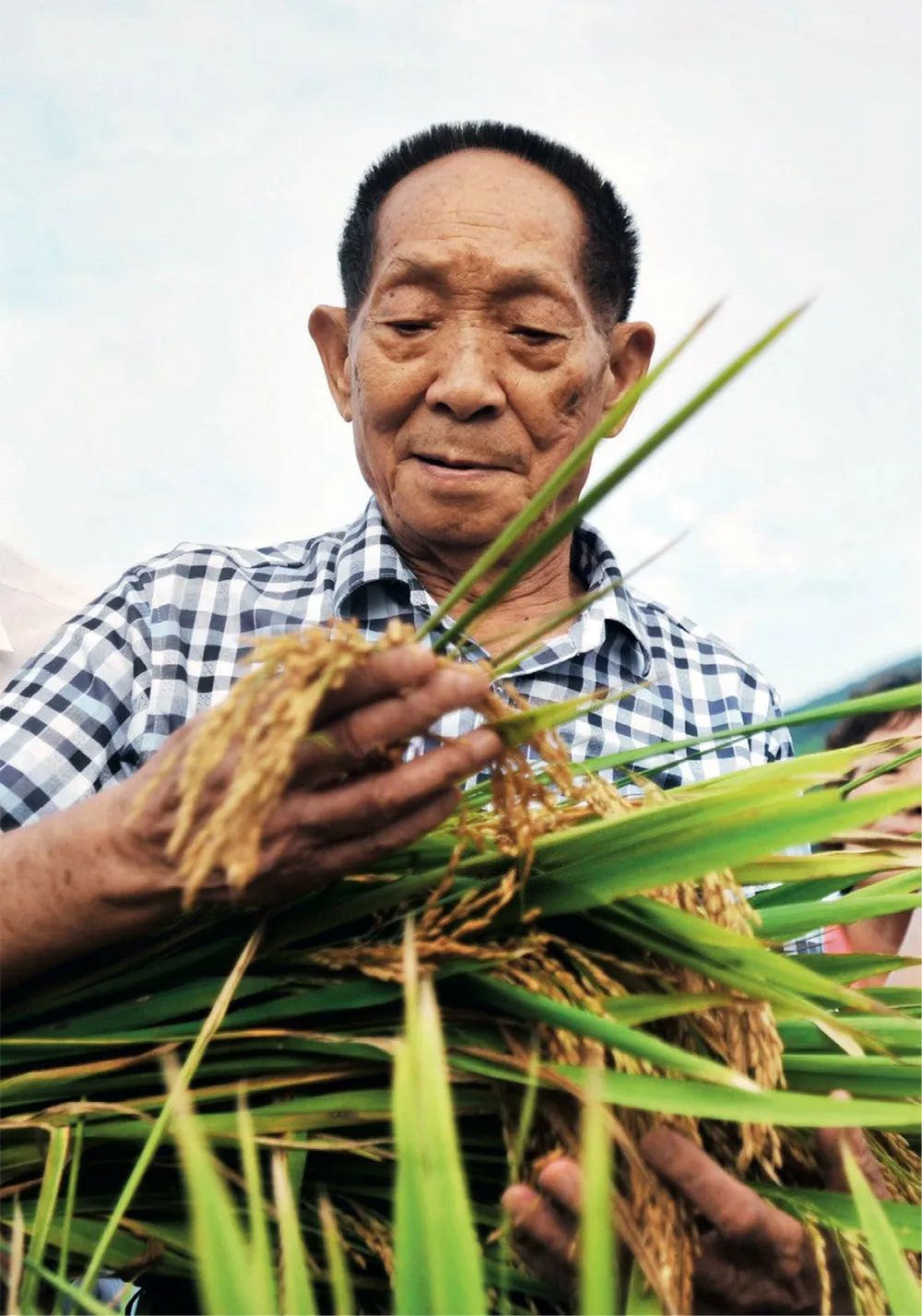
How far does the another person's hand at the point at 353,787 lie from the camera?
2.52 feet

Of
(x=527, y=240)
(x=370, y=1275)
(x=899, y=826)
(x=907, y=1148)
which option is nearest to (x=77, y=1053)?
(x=370, y=1275)

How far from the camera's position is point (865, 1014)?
1.01 metres

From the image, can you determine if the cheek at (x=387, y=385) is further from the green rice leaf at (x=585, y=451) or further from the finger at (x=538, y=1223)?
the finger at (x=538, y=1223)

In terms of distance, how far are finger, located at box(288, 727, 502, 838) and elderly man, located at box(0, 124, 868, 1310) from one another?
37.0 inches

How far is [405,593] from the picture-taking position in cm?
208

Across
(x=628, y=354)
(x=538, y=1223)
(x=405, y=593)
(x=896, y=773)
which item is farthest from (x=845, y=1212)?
(x=896, y=773)

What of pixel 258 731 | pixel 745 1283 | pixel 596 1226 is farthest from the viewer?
pixel 745 1283

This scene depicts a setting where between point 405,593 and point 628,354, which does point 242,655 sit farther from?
point 628,354

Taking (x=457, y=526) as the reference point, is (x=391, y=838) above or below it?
below

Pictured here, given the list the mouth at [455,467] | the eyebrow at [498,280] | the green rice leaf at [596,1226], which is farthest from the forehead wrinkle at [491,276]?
the green rice leaf at [596,1226]

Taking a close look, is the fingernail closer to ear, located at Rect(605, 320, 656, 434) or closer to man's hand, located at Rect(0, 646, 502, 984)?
man's hand, located at Rect(0, 646, 502, 984)

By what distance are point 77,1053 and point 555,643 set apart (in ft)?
4.13

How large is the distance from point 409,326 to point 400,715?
4.34ft

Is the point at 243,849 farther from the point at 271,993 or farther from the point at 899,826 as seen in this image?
the point at 899,826
